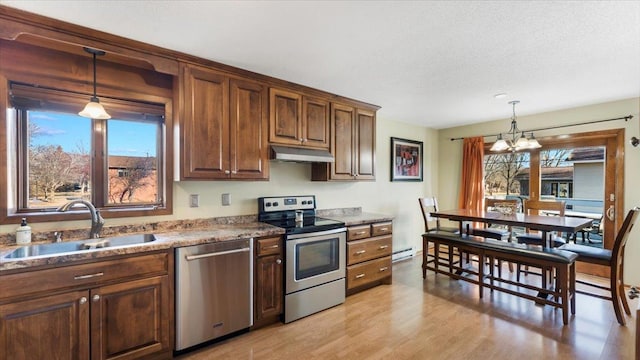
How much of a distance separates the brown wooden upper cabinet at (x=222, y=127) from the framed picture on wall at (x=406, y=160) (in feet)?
8.47

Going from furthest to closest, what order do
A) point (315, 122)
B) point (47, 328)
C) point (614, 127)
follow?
1. point (614, 127)
2. point (315, 122)
3. point (47, 328)

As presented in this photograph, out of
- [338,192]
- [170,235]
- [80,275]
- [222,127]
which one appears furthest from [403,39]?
[80,275]

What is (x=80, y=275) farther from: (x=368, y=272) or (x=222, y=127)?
(x=368, y=272)

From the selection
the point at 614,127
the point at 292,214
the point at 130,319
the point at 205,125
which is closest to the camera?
the point at 130,319

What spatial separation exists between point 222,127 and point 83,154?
114cm

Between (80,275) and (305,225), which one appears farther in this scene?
(305,225)

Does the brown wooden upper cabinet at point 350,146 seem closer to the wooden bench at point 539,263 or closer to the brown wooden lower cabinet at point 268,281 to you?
the brown wooden lower cabinet at point 268,281

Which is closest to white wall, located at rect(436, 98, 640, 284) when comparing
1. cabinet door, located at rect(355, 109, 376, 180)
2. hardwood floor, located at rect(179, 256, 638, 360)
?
hardwood floor, located at rect(179, 256, 638, 360)

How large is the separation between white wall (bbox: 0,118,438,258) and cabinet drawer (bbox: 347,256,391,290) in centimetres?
91

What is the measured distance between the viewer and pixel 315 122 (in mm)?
3291

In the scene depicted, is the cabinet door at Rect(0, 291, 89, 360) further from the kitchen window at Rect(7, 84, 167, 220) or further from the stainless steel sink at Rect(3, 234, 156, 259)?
the kitchen window at Rect(7, 84, 167, 220)

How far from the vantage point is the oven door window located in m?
2.79

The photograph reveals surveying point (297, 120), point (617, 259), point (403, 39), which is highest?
point (403, 39)

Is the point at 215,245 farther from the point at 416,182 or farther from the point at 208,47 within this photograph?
the point at 416,182
